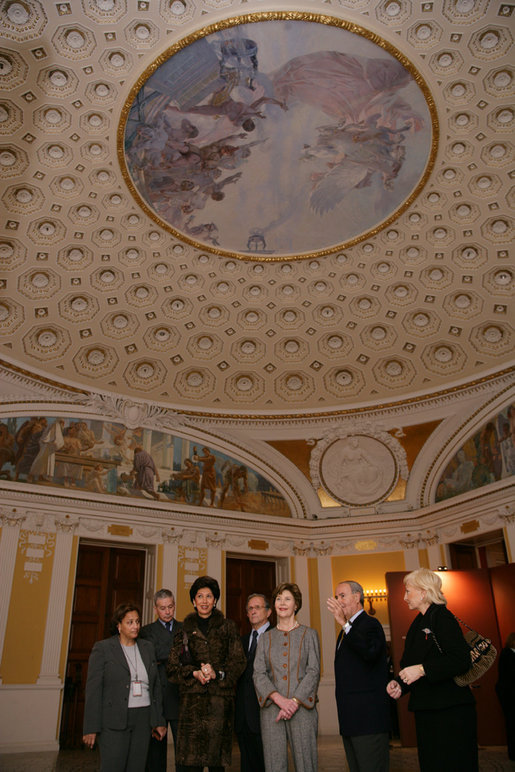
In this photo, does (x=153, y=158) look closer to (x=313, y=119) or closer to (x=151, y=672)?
(x=313, y=119)

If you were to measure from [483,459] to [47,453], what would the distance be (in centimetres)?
1131

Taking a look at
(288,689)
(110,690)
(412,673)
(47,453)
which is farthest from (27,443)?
(412,673)

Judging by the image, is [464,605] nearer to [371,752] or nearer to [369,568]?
[369,568]

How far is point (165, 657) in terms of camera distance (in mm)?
6863

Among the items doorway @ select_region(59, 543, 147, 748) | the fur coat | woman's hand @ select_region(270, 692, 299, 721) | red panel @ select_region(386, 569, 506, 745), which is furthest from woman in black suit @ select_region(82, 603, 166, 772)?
doorway @ select_region(59, 543, 147, 748)

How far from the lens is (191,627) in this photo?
605cm

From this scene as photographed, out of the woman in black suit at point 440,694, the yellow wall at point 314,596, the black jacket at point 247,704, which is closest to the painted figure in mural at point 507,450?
the yellow wall at point 314,596

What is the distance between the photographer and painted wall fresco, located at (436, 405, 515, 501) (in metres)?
15.7

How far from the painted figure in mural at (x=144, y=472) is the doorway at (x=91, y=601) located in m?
1.63

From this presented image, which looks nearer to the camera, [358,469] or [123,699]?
[123,699]

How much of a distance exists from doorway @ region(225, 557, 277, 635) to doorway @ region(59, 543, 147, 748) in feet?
8.44

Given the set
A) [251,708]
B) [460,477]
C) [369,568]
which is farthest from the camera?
[369,568]

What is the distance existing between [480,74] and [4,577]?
14946mm

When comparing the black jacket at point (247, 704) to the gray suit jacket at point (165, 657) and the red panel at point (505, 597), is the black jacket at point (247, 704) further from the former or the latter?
the red panel at point (505, 597)
